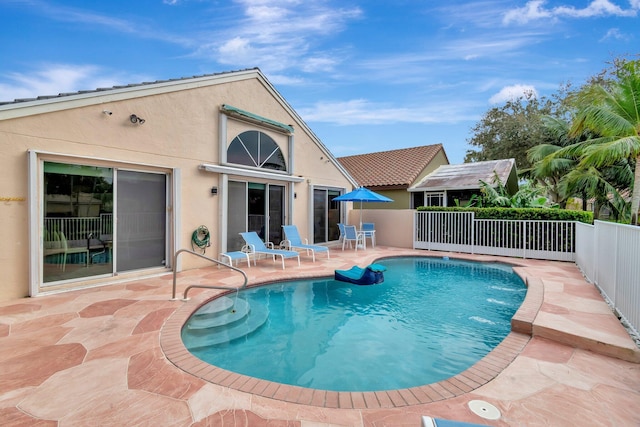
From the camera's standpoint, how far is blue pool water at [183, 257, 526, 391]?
4.20 metres

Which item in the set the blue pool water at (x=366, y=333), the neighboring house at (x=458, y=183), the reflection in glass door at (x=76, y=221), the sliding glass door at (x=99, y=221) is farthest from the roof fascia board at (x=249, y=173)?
the neighboring house at (x=458, y=183)

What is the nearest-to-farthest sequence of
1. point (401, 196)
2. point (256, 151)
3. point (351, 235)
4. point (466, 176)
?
1. point (256, 151)
2. point (351, 235)
3. point (466, 176)
4. point (401, 196)

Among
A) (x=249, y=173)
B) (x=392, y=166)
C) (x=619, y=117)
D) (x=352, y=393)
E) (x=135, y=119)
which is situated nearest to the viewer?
(x=352, y=393)

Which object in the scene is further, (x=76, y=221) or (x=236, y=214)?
(x=236, y=214)

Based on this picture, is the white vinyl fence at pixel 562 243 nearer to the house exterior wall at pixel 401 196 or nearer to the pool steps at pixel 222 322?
the house exterior wall at pixel 401 196

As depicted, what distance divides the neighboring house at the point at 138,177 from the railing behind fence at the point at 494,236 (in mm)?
6890

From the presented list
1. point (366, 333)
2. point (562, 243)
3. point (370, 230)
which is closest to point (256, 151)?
point (370, 230)

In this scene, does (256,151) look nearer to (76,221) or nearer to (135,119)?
(135,119)

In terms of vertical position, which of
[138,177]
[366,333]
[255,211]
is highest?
[138,177]

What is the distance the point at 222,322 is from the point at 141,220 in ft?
14.9

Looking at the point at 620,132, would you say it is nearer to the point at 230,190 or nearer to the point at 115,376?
the point at 230,190

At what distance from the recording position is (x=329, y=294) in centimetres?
788

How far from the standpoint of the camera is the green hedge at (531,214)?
11.6 meters

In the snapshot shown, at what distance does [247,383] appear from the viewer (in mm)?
3438
